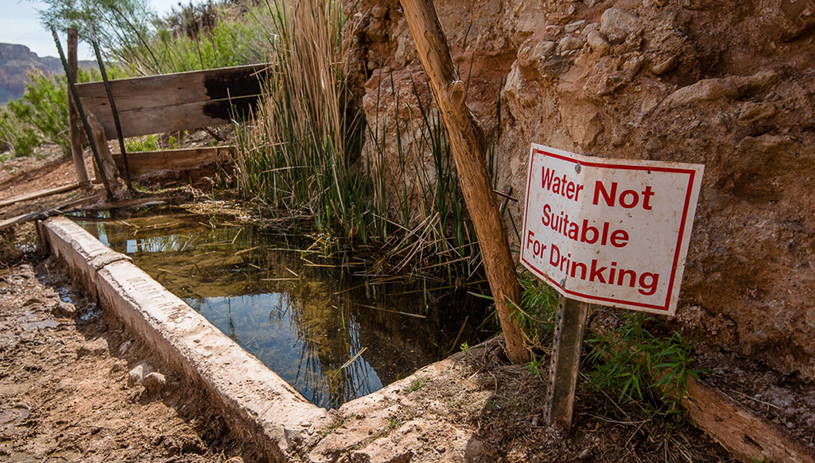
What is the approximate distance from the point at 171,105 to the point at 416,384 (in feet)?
14.7

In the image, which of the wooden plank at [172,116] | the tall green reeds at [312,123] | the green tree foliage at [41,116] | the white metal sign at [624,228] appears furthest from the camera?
the green tree foliage at [41,116]

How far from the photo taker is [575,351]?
124 centimetres

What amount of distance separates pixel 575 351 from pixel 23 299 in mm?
3133

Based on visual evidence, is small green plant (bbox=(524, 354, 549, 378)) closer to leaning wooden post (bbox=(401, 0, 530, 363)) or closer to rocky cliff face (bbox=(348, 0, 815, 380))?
leaning wooden post (bbox=(401, 0, 530, 363))

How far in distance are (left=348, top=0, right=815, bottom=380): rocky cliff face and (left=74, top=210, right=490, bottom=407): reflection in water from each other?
1016mm

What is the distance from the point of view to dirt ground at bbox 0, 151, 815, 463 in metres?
1.21

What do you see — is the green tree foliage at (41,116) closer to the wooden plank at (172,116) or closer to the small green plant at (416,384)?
the wooden plank at (172,116)

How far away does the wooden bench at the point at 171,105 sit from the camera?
15.6ft

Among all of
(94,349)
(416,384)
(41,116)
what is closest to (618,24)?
(416,384)

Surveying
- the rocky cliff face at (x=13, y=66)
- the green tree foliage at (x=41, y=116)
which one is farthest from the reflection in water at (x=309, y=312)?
the rocky cliff face at (x=13, y=66)

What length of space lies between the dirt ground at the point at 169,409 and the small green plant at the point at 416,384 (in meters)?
0.02

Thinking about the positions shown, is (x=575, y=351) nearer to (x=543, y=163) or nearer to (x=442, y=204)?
(x=543, y=163)

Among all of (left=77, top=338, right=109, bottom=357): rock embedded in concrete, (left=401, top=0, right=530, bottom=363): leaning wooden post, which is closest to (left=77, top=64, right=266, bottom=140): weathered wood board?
(left=77, top=338, right=109, bottom=357): rock embedded in concrete

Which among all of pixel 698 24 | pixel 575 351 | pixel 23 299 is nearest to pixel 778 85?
pixel 698 24
